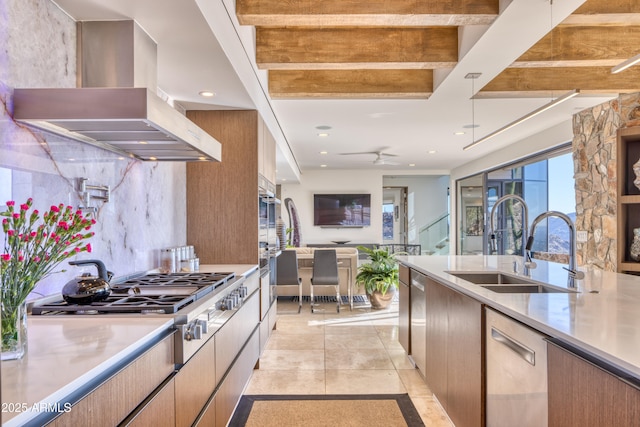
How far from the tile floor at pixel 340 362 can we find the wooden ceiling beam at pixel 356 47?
92.0 inches

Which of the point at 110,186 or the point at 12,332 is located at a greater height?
the point at 110,186

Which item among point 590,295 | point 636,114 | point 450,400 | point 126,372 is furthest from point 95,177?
point 636,114

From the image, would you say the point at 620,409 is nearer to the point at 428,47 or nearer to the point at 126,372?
the point at 126,372

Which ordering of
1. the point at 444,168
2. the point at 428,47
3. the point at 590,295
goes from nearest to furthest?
1. the point at 590,295
2. the point at 428,47
3. the point at 444,168

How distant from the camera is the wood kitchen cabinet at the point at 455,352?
179 centimetres

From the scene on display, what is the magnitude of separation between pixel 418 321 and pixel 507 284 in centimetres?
74

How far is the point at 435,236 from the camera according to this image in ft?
35.2

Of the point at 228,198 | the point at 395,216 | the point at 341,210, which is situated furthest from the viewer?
the point at 395,216

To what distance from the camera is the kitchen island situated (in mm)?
1020

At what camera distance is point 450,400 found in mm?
2146

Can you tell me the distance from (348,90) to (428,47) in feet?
2.98

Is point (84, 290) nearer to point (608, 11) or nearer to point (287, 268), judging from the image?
point (608, 11)

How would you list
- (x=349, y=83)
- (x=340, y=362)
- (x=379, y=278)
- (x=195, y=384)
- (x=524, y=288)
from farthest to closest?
(x=379, y=278) < (x=349, y=83) < (x=340, y=362) < (x=524, y=288) < (x=195, y=384)

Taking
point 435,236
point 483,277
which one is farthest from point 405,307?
point 435,236
